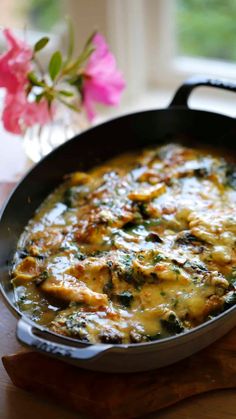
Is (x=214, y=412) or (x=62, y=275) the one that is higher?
(x=62, y=275)

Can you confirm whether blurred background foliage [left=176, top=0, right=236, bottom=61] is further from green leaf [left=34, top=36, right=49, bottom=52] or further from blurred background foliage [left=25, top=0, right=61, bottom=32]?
green leaf [left=34, top=36, right=49, bottom=52]

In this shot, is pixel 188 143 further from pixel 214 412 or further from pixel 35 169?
pixel 214 412

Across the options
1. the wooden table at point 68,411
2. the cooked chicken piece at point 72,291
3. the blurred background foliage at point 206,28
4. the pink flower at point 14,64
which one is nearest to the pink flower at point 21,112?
the pink flower at point 14,64

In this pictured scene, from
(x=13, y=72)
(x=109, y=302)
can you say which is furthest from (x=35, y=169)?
(x=109, y=302)

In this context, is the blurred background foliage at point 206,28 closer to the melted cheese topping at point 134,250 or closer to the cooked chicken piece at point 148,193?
the melted cheese topping at point 134,250

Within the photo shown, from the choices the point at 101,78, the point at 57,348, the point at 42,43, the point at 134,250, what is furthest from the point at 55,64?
the point at 57,348
